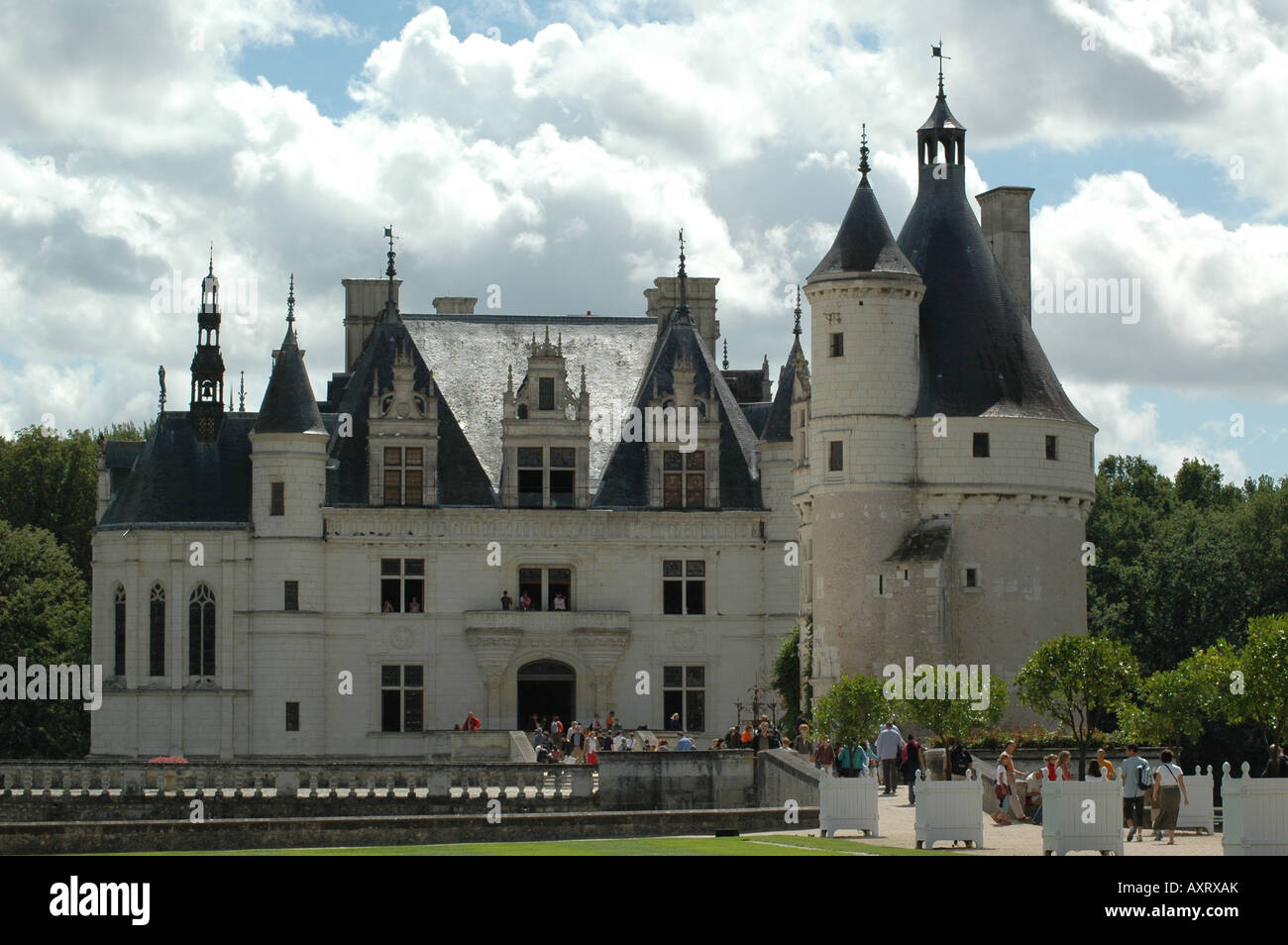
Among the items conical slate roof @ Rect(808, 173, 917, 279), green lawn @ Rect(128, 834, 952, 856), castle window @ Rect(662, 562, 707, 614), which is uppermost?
conical slate roof @ Rect(808, 173, 917, 279)

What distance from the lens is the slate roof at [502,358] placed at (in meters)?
58.5

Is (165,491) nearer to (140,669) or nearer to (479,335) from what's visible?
(140,669)

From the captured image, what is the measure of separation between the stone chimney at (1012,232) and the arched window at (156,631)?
21.0 metres

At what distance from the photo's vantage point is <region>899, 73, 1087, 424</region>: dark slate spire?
165 ft

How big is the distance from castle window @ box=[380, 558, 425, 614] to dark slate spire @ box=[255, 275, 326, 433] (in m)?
3.65

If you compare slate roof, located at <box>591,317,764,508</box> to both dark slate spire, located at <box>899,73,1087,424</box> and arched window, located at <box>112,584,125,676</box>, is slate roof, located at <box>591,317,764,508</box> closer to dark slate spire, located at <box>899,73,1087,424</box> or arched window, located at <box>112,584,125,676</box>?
dark slate spire, located at <box>899,73,1087,424</box>

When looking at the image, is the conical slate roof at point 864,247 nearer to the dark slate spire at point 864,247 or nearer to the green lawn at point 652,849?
the dark slate spire at point 864,247

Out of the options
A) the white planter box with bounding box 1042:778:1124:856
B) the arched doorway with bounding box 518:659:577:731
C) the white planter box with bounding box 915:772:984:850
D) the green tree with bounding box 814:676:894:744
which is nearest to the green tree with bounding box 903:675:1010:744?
the green tree with bounding box 814:676:894:744

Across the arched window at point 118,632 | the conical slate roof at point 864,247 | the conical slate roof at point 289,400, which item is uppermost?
the conical slate roof at point 864,247

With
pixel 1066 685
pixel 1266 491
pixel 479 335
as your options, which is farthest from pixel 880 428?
pixel 1266 491

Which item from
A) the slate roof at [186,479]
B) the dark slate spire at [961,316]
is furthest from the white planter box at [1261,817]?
the slate roof at [186,479]

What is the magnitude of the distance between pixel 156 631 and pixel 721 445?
14258mm

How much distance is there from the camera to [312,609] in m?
56.0

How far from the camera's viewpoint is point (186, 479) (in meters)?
56.7
